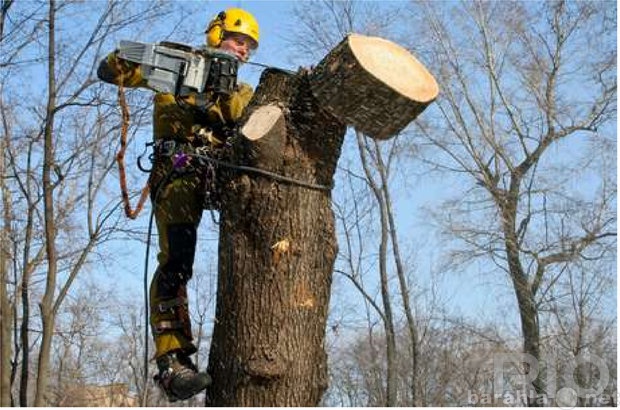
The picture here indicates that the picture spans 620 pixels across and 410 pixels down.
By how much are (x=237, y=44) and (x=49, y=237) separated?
9.09 metres

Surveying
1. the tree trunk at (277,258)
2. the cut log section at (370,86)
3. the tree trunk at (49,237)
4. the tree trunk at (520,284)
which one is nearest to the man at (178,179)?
the tree trunk at (277,258)

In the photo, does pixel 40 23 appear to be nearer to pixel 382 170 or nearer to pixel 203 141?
pixel 382 170

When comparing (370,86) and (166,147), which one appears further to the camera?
(166,147)

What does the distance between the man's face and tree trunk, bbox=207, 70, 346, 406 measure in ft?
2.16

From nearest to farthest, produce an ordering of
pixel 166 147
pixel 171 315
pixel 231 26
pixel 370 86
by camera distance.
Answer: pixel 370 86, pixel 171 315, pixel 166 147, pixel 231 26

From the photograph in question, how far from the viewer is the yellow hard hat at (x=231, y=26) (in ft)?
12.1

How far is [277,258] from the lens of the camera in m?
2.97

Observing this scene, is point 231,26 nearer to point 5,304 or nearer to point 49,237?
point 49,237

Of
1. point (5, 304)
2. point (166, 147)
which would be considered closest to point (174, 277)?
point (166, 147)

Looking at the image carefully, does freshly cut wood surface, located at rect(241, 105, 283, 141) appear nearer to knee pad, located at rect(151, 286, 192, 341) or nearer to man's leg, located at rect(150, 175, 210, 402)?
man's leg, located at rect(150, 175, 210, 402)

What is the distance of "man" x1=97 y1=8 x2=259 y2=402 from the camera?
326 centimetres

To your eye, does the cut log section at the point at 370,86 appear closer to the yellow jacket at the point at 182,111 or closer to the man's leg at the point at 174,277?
the yellow jacket at the point at 182,111

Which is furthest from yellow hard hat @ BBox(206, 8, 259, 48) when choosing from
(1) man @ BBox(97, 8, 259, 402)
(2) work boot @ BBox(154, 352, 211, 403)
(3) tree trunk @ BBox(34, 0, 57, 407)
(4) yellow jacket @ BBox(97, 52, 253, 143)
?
(3) tree trunk @ BBox(34, 0, 57, 407)

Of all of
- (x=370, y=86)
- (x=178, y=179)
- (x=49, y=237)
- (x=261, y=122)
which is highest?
(x=49, y=237)
